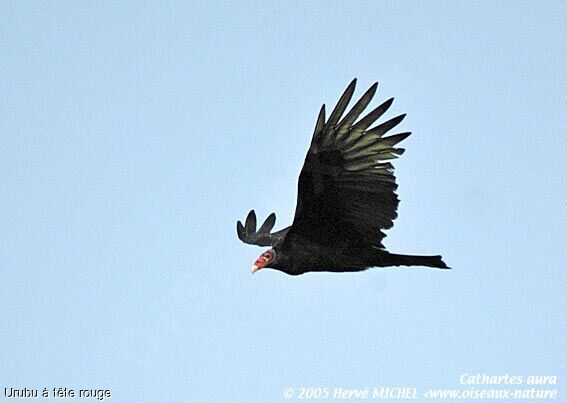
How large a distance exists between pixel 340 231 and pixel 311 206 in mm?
623

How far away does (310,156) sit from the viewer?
12.5 m

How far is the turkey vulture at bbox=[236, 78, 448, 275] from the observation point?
12500 millimetres

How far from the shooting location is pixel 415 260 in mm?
13008

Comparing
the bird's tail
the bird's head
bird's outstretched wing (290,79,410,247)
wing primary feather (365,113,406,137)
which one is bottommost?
the bird's tail

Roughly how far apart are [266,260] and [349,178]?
5.97 feet

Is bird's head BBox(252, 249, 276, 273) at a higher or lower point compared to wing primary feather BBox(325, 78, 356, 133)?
lower

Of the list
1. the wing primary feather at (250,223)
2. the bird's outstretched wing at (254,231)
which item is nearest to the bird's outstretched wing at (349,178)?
the bird's outstretched wing at (254,231)

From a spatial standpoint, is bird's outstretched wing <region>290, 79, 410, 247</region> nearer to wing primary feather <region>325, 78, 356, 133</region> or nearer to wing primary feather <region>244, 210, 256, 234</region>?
wing primary feather <region>325, 78, 356, 133</region>

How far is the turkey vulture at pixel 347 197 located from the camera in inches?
492

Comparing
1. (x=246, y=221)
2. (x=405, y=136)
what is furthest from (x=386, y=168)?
(x=246, y=221)

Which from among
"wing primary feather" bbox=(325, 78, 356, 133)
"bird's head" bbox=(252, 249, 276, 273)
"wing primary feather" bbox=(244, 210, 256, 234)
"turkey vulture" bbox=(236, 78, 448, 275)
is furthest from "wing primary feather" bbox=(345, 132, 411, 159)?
"wing primary feather" bbox=(244, 210, 256, 234)

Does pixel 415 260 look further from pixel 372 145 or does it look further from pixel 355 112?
pixel 355 112

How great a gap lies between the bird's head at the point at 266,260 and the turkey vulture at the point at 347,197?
7.8 inches

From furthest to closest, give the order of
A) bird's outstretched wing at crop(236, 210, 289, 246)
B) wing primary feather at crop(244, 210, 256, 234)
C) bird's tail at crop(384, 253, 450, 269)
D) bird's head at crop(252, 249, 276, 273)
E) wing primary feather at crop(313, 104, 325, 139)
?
wing primary feather at crop(244, 210, 256, 234), bird's outstretched wing at crop(236, 210, 289, 246), bird's head at crop(252, 249, 276, 273), bird's tail at crop(384, 253, 450, 269), wing primary feather at crop(313, 104, 325, 139)
